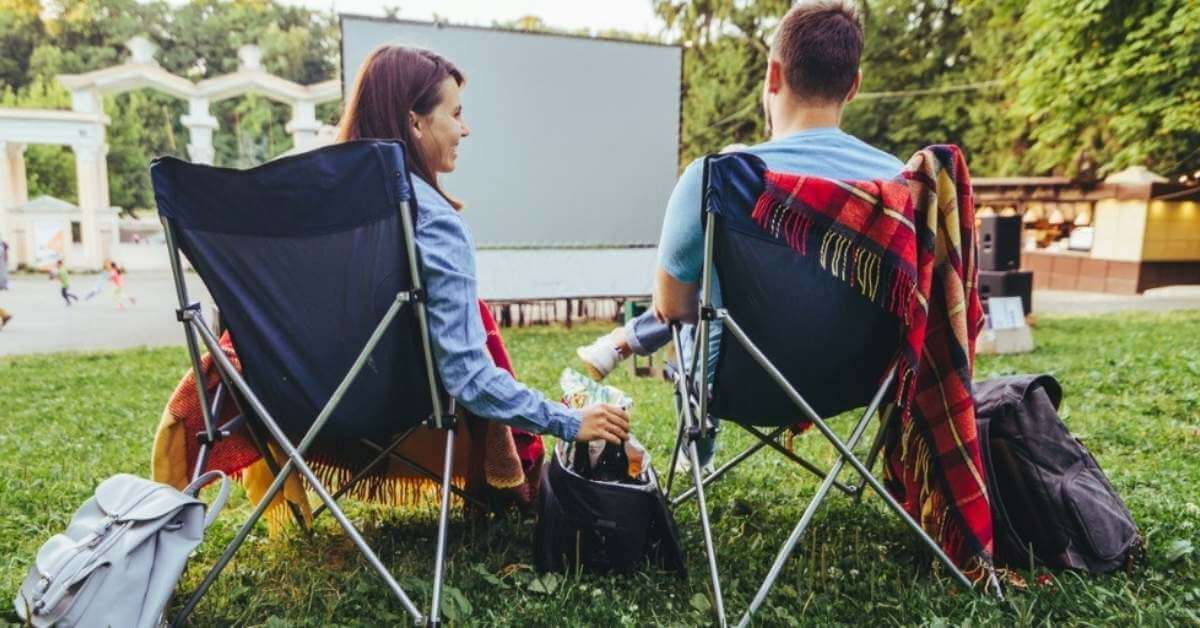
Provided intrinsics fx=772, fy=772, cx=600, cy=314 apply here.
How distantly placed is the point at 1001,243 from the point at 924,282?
→ 24.5 feet

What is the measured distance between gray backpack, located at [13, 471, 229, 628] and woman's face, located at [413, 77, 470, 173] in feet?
3.07

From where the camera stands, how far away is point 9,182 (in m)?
24.5

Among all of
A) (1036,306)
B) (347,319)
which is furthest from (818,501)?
(1036,306)

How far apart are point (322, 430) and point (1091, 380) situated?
193 inches

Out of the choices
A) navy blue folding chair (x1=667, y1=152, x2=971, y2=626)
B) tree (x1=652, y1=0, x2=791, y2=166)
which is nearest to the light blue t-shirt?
navy blue folding chair (x1=667, y1=152, x2=971, y2=626)

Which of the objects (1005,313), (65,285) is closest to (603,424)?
(1005,313)

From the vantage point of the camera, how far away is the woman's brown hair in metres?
1.92

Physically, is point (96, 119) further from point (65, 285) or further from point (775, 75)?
point (775, 75)

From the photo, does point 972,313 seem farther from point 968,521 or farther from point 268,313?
point 268,313

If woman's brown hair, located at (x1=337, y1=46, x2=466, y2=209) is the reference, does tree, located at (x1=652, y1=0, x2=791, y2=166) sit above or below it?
above

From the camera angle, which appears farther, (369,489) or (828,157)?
(369,489)

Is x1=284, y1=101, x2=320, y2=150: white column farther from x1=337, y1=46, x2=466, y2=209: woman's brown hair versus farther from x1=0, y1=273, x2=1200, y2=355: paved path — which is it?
x1=337, y1=46, x2=466, y2=209: woman's brown hair

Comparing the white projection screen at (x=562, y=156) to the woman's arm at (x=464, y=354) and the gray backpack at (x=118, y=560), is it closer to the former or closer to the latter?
the woman's arm at (x=464, y=354)

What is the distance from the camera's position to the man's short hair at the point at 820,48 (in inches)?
76.7
